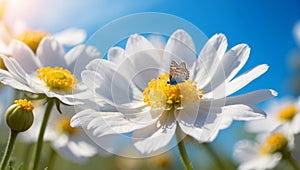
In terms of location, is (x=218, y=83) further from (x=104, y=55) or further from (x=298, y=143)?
(x=298, y=143)

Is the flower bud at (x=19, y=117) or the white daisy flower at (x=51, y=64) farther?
the white daisy flower at (x=51, y=64)

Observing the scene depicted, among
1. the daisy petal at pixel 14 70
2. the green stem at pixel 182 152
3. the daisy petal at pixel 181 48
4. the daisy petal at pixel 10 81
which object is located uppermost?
the daisy petal at pixel 181 48

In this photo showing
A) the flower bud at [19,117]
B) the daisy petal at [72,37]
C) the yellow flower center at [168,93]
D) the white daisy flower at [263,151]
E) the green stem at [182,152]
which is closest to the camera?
the green stem at [182,152]

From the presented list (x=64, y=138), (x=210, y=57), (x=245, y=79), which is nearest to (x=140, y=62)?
(x=210, y=57)

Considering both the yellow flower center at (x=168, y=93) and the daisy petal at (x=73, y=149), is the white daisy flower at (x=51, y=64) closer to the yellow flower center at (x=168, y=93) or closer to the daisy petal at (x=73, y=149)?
the yellow flower center at (x=168, y=93)

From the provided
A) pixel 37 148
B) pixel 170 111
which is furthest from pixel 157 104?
pixel 37 148

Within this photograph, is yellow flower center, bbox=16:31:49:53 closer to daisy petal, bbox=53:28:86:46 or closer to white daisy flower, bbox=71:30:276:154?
daisy petal, bbox=53:28:86:46

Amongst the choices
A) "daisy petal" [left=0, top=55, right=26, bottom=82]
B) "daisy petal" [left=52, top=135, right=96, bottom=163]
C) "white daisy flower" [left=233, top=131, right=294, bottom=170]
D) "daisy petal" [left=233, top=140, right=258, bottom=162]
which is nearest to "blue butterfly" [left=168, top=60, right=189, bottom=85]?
"daisy petal" [left=0, top=55, right=26, bottom=82]

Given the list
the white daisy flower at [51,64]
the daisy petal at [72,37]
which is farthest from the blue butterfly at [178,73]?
the daisy petal at [72,37]

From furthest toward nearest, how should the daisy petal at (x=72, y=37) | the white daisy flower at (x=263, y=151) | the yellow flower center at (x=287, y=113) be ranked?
the yellow flower center at (x=287, y=113), the white daisy flower at (x=263, y=151), the daisy petal at (x=72, y=37)
